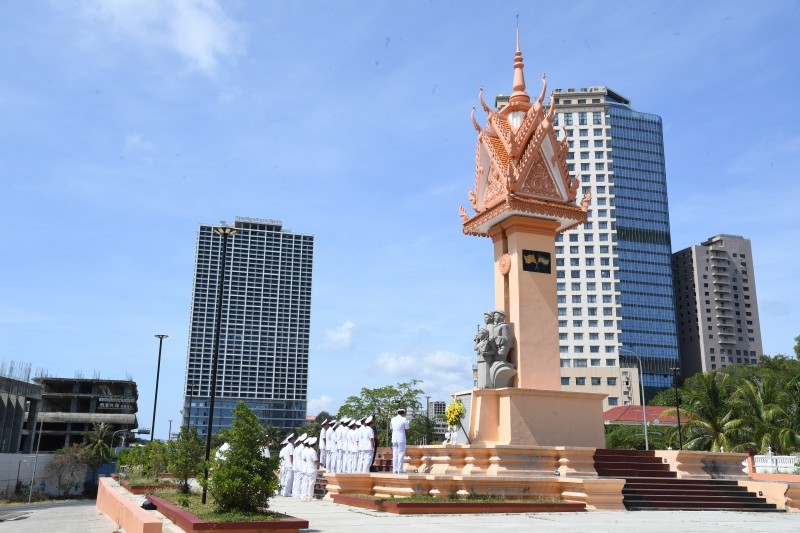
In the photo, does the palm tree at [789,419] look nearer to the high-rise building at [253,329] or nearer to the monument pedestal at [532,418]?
the monument pedestal at [532,418]

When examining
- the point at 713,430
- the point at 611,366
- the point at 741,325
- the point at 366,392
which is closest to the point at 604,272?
the point at 611,366

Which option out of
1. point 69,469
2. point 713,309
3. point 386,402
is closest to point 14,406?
point 69,469

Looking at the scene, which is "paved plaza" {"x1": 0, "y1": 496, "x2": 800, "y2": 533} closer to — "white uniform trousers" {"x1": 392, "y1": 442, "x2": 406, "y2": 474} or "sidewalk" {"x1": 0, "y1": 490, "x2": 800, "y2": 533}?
"sidewalk" {"x1": 0, "y1": 490, "x2": 800, "y2": 533}

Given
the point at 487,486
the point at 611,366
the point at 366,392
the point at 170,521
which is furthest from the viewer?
the point at 611,366

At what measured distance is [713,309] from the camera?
11431cm

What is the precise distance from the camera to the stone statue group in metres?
19.4

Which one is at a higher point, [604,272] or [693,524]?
[604,272]

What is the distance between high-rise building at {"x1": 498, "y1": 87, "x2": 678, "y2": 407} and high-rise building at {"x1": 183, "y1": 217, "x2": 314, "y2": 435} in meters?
55.4

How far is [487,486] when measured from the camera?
49.1 ft

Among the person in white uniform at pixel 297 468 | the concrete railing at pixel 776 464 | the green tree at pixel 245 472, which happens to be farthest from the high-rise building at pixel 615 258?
the green tree at pixel 245 472

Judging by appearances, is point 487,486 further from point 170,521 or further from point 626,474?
point 170,521

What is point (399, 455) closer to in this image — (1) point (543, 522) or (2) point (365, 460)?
(2) point (365, 460)

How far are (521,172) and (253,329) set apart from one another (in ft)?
374

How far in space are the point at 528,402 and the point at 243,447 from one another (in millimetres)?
9714
